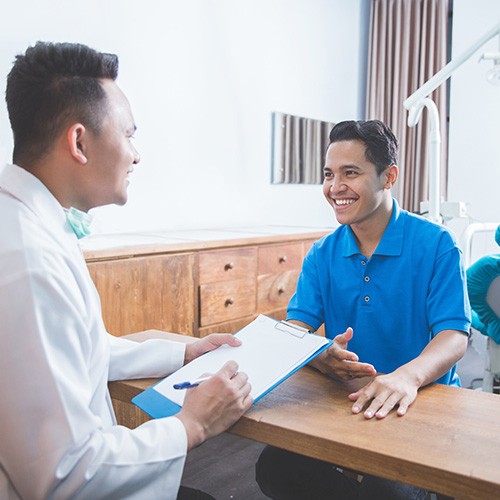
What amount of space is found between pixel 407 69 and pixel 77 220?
13.4ft

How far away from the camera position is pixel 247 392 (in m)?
0.96

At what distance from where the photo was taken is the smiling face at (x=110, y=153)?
0.95 m

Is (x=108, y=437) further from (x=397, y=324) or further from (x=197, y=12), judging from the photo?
(x=197, y=12)

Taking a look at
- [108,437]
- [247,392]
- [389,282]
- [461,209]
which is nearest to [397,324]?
[389,282]

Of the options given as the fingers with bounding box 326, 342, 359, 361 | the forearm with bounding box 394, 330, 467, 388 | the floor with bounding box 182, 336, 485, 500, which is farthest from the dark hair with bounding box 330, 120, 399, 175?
the floor with bounding box 182, 336, 485, 500

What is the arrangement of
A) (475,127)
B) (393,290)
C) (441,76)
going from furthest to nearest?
(475,127) → (441,76) → (393,290)

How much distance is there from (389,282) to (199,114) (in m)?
2.04

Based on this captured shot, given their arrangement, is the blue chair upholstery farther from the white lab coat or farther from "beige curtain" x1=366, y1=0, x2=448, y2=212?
"beige curtain" x1=366, y1=0, x2=448, y2=212

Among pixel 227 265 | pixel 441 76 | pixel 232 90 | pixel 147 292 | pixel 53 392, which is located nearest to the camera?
pixel 53 392

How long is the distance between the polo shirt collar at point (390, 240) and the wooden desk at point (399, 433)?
1.51ft

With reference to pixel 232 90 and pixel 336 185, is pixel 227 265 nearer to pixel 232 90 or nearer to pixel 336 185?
pixel 336 185

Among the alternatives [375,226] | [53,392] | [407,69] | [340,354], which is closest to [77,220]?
[53,392]

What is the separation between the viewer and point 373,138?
1583 millimetres

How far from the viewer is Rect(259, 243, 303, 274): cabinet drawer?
2.87 m
